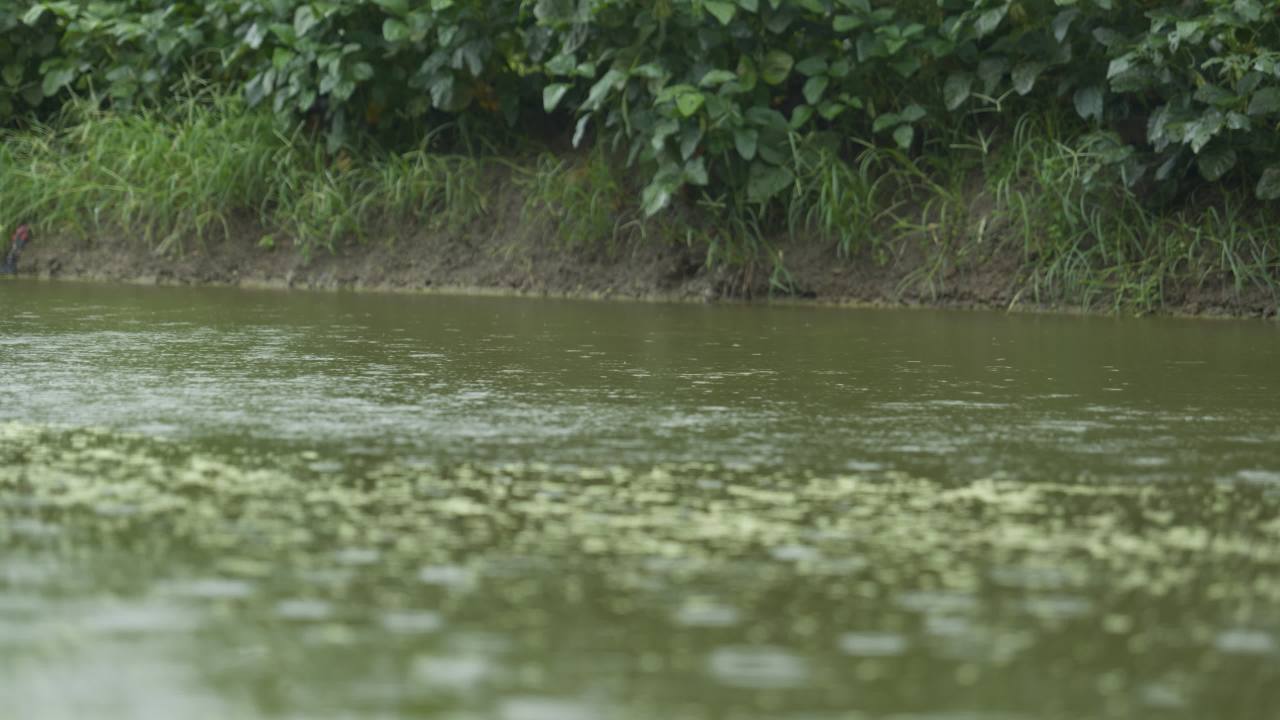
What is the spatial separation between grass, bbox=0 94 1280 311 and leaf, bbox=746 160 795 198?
0.18 feet

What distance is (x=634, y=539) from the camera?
2.35m

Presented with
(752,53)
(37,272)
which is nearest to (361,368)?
(752,53)

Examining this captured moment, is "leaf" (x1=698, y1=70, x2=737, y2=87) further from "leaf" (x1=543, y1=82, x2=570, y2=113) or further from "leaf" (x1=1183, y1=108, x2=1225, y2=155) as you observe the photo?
"leaf" (x1=1183, y1=108, x2=1225, y2=155)

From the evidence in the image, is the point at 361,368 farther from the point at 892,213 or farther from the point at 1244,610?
the point at 892,213

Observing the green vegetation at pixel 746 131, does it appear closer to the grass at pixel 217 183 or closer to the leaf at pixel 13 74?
the grass at pixel 217 183

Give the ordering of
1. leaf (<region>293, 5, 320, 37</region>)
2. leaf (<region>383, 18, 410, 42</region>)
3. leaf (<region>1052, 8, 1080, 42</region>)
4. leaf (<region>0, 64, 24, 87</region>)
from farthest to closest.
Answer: leaf (<region>0, 64, 24, 87</region>), leaf (<region>293, 5, 320, 37</region>), leaf (<region>383, 18, 410, 42</region>), leaf (<region>1052, 8, 1080, 42</region>)

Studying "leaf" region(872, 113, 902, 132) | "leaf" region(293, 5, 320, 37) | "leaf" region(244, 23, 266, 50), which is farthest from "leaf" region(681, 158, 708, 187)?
"leaf" region(244, 23, 266, 50)

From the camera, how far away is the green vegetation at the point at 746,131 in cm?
657

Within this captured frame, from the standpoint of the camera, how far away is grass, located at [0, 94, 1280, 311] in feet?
21.9

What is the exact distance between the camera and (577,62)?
7.61m

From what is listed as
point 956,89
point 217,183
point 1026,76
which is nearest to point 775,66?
point 956,89

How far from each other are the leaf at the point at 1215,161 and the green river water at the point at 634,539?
1.84m

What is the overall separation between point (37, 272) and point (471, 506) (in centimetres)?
673

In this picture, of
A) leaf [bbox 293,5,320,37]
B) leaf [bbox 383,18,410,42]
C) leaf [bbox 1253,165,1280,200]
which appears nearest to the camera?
leaf [bbox 1253,165,1280,200]
